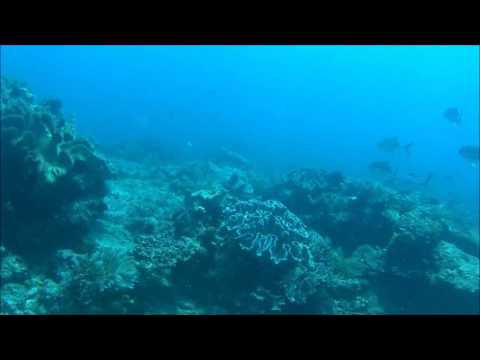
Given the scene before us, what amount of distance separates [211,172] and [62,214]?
13.3 metres

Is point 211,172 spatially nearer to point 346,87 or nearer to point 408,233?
point 408,233

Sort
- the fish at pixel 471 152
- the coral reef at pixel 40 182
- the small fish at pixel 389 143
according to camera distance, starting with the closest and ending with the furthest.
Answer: the coral reef at pixel 40 182 < the fish at pixel 471 152 < the small fish at pixel 389 143

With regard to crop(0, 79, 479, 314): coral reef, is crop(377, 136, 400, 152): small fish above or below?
above

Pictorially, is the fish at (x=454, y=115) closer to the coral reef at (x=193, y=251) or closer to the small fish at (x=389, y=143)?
the small fish at (x=389, y=143)

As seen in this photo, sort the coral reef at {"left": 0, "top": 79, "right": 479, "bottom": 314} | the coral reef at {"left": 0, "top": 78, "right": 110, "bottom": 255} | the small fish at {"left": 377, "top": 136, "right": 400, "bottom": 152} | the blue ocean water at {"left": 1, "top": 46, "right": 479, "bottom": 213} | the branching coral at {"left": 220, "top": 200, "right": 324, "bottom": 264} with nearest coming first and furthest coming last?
the coral reef at {"left": 0, "top": 79, "right": 479, "bottom": 314}
the branching coral at {"left": 220, "top": 200, "right": 324, "bottom": 264}
the coral reef at {"left": 0, "top": 78, "right": 110, "bottom": 255}
the small fish at {"left": 377, "top": 136, "right": 400, "bottom": 152}
the blue ocean water at {"left": 1, "top": 46, "right": 479, "bottom": 213}

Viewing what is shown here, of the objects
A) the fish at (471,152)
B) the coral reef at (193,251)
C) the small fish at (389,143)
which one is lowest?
the coral reef at (193,251)

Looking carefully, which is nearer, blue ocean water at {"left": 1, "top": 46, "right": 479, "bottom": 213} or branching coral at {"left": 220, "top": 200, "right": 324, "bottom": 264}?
branching coral at {"left": 220, "top": 200, "right": 324, "bottom": 264}

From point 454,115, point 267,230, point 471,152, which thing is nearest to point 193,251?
point 267,230

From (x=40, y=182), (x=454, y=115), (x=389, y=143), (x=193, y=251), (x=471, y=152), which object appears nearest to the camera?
(x=193, y=251)

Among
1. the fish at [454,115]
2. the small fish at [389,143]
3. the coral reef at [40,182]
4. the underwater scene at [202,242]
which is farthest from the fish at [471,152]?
the coral reef at [40,182]

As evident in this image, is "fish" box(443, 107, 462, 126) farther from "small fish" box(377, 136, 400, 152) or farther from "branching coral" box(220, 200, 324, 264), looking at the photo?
"branching coral" box(220, 200, 324, 264)

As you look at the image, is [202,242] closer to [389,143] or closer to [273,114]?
[389,143]

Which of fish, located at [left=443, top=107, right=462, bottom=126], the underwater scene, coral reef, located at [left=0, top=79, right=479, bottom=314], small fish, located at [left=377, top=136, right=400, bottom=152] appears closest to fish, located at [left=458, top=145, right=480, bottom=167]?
the underwater scene
